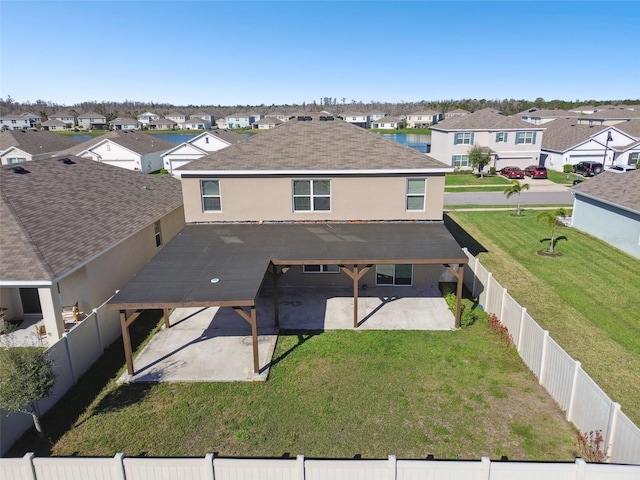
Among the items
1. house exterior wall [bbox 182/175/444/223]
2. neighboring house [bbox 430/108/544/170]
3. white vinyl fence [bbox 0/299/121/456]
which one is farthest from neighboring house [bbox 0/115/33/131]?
white vinyl fence [bbox 0/299/121/456]

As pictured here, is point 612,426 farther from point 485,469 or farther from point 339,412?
point 339,412

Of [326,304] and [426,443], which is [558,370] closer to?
[426,443]

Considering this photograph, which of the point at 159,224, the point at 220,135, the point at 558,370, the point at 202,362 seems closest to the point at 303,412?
the point at 202,362

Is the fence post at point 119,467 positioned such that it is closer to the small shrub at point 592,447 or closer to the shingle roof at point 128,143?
the small shrub at point 592,447

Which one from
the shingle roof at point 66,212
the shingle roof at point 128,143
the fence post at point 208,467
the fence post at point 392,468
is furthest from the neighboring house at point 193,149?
the fence post at point 392,468

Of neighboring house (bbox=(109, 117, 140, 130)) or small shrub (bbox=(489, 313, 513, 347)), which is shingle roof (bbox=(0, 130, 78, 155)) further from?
neighboring house (bbox=(109, 117, 140, 130))

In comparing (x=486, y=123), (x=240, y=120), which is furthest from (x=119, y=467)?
(x=240, y=120)
